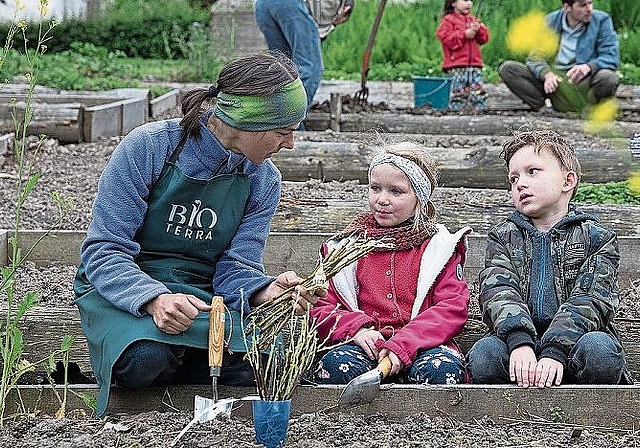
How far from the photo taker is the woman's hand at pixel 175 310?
284 centimetres

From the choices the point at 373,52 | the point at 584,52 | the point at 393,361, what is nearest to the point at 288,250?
Result: the point at 393,361

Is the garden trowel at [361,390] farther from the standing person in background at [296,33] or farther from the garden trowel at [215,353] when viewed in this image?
the standing person in background at [296,33]

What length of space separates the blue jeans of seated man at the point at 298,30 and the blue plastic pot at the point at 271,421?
4.90 meters

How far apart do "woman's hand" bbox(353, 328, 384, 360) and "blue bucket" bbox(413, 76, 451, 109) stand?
262 inches

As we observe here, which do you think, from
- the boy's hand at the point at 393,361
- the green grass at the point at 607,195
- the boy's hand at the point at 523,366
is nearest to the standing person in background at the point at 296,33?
the green grass at the point at 607,195

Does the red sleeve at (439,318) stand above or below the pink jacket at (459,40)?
below

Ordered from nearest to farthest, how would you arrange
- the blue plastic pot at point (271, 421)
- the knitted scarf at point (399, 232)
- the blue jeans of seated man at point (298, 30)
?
the blue plastic pot at point (271, 421)
the knitted scarf at point (399, 232)
the blue jeans of seated man at point (298, 30)

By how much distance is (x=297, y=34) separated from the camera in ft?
24.0

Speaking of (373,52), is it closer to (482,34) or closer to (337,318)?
(482,34)

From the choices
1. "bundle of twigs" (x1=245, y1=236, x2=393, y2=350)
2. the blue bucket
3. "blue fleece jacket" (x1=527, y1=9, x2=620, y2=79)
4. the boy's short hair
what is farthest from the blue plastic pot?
the blue bucket

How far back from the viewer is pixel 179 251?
322cm

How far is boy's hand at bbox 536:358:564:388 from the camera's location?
300 centimetres

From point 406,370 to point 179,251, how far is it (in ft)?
2.51

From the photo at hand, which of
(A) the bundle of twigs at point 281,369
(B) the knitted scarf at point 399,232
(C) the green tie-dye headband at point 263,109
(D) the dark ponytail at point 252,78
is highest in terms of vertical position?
(D) the dark ponytail at point 252,78
